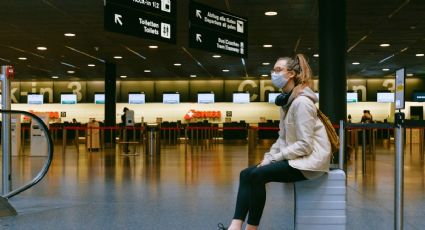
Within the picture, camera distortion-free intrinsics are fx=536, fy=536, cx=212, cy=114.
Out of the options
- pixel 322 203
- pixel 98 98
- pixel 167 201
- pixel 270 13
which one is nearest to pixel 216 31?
pixel 270 13

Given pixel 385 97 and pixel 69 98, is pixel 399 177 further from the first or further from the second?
pixel 69 98

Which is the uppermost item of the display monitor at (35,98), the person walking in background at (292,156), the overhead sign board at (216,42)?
the overhead sign board at (216,42)

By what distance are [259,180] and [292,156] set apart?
0.31 meters

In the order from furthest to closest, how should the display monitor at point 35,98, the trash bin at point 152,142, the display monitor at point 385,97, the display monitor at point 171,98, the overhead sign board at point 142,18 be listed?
1. the display monitor at point 35,98
2. the display monitor at point 171,98
3. the display monitor at point 385,97
4. the trash bin at point 152,142
5. the overhead sign board at point 142,18

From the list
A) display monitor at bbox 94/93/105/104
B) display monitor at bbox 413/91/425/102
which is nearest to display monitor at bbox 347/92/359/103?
display monitor at bbox 413/91/425/102

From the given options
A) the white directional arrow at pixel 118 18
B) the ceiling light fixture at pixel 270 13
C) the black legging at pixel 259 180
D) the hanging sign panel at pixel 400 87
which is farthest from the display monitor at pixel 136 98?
the black legging at pixel 259 180

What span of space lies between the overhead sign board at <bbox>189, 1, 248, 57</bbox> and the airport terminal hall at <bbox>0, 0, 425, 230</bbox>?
0.04 meters

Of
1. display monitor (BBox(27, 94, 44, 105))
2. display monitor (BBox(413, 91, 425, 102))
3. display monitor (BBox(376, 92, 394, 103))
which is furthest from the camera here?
display monitor (BBox(27, 94, 44, 105))

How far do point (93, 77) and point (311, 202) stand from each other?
30.0m

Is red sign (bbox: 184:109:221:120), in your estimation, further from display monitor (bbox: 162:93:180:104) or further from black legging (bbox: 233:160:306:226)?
black legging (bbox: 233:160:306:226)

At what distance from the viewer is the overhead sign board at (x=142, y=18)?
8094 mm

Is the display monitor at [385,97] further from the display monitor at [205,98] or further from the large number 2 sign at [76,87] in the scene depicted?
the large number 2 sign at [76,87]

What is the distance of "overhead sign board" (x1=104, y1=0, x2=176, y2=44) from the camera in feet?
26.6

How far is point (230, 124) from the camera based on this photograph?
1204 inches
